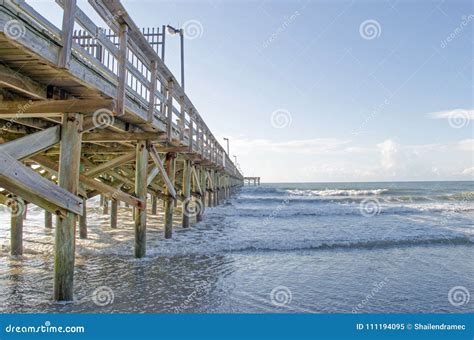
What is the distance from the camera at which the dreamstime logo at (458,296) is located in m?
5.18

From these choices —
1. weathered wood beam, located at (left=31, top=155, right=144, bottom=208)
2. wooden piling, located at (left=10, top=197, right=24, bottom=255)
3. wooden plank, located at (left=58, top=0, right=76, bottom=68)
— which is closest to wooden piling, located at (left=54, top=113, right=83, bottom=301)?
wooden plank, located at (left=58, top=0, right=76, bottom=68)

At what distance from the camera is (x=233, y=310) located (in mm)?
4637

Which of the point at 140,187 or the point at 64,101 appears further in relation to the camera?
the point at 140,187

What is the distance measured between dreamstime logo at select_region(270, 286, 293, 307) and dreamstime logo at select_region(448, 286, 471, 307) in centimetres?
260

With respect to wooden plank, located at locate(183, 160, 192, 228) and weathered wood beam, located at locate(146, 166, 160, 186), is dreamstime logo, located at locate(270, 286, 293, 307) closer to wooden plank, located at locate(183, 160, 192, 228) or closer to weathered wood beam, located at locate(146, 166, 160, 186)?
weathered wood beam, located at locate(146, 166, 160, 186)

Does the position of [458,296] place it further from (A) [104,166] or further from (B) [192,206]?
(B) [192,206]

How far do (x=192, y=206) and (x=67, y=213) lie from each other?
11.7m

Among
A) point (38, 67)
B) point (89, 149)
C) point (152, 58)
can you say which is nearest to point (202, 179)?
point (89, 149)

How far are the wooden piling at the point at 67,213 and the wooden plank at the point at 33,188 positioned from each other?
20cm

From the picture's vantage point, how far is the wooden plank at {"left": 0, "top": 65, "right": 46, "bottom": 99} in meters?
3.40

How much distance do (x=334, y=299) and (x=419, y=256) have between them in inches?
188

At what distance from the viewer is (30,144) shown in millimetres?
3713
